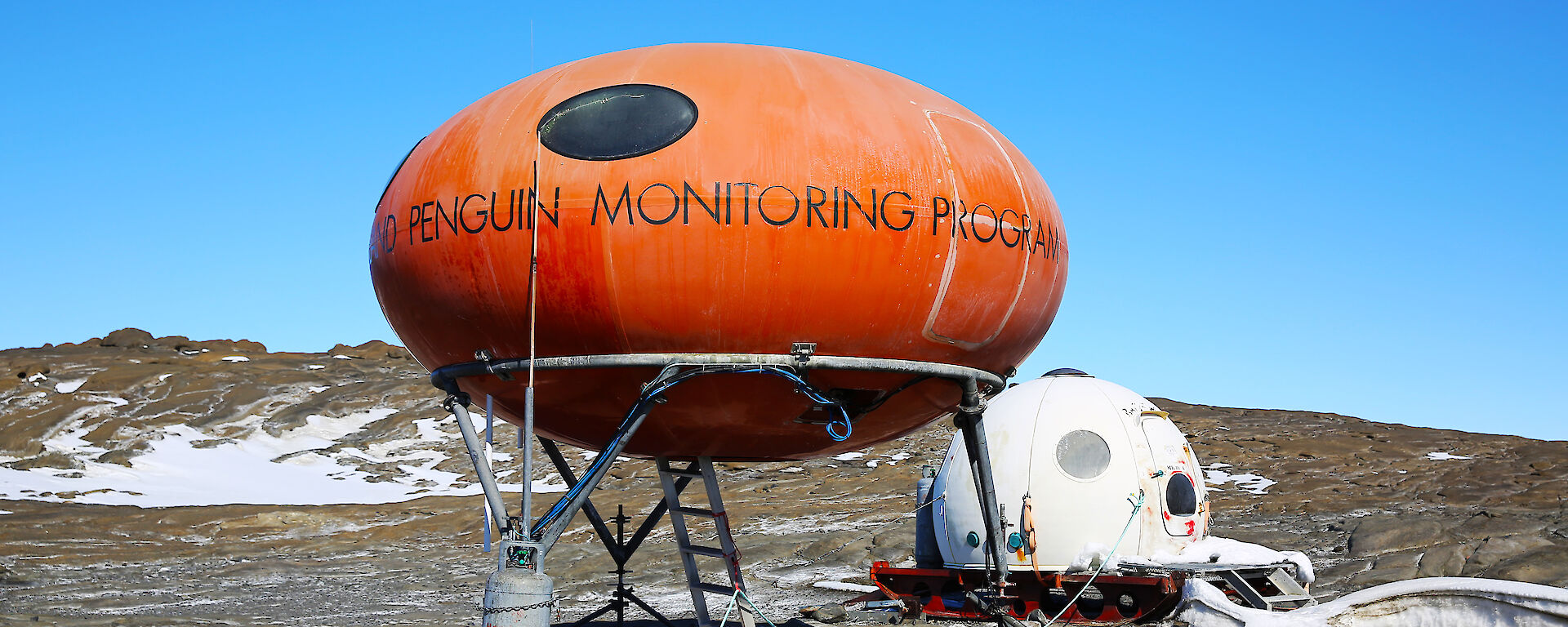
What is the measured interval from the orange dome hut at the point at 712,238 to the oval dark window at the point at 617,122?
2cm

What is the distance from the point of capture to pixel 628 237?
8.49 meters

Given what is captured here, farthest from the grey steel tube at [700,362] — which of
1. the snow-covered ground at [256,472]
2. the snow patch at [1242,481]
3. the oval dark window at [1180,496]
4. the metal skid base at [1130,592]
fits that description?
the snow-covered ground at [256,472]

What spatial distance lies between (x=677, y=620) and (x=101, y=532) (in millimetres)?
24352

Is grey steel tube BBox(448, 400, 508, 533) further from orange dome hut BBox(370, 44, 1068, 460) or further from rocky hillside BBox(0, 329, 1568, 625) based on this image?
rocky hillside BBox(0, 329, 1568, 625)

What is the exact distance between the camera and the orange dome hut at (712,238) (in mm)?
8570

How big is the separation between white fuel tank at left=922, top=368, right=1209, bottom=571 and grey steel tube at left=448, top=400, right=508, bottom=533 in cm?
805

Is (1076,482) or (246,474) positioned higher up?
(1076,482)

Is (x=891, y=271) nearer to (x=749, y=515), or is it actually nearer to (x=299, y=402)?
(x=749, y=515)

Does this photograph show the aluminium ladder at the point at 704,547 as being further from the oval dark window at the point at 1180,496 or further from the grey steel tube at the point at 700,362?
the oval dark window at the point at 1180,496

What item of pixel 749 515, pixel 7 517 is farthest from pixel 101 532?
pixel 749 515

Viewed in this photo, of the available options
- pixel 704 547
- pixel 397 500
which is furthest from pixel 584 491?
pixel 397 500

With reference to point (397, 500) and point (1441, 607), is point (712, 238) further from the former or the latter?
point (397, 500)

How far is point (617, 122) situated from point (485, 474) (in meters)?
2.82

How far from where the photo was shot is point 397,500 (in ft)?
134
